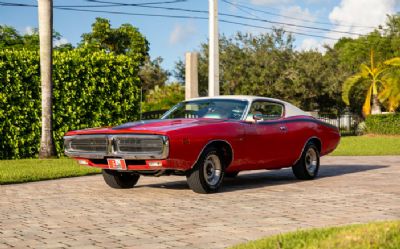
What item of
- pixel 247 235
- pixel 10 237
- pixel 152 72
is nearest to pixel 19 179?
pixel 10 237

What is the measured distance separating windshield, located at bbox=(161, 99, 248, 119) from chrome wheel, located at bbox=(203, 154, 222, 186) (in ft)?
2.84

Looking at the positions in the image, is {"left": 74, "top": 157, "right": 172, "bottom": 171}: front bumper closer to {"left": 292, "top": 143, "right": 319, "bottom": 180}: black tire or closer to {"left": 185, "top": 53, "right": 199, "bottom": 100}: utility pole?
{"left": 292, "top": 143, "right": 319, "bottom": 180}: black tire

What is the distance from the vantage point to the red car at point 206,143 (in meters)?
9.50

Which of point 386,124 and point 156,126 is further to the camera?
point 386,124

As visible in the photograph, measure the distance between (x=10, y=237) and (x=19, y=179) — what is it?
6.20m

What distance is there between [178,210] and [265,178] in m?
5.01

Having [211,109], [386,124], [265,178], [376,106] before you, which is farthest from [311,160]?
[376,106]

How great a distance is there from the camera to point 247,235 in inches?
263

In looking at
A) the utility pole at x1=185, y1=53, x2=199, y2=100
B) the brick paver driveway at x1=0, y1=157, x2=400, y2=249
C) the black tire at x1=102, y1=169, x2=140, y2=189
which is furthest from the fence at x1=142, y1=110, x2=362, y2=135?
the black tire at x1=102, y1=169, x2=140, y2=189

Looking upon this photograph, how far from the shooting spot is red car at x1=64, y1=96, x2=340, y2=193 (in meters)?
9.50

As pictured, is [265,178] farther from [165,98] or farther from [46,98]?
[165,98]

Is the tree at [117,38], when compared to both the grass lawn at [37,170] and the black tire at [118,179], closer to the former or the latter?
the grass lawn at [37,170]

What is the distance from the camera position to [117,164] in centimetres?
984

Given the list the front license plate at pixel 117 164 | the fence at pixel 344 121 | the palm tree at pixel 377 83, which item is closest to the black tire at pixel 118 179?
the front license plate at pixel 117 164
